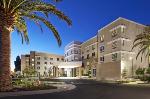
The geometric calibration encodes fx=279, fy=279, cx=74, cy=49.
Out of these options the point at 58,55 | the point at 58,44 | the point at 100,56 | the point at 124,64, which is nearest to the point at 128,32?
the point at 124,64

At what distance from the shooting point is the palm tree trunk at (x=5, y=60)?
2108 cm

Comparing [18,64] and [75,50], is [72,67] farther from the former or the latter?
[18,64]

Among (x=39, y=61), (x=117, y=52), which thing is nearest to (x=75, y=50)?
(x=39, y=61)

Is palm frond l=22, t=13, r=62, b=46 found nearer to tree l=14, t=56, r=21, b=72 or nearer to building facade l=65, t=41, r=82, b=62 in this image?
building facade l=65, t=41, r=82, b=62

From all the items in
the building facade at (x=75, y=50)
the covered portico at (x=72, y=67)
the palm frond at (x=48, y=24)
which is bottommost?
the covered portico at (x=72, y=67)

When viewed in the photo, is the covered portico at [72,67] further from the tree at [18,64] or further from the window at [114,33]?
the tree at [18,64]

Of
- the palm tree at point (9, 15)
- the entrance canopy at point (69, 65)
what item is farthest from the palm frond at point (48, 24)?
the entrance canopy at point (69, 65)

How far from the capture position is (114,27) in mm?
71250

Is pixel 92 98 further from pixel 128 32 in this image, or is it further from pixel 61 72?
pixel 61 72

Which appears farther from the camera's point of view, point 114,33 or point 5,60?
point 114,33

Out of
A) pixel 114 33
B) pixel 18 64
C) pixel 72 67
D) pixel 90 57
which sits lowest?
pixel 72 67

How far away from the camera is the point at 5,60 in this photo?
21.5m

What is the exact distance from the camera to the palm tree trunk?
2108cm

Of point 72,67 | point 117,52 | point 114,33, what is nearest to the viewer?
point 117,52
